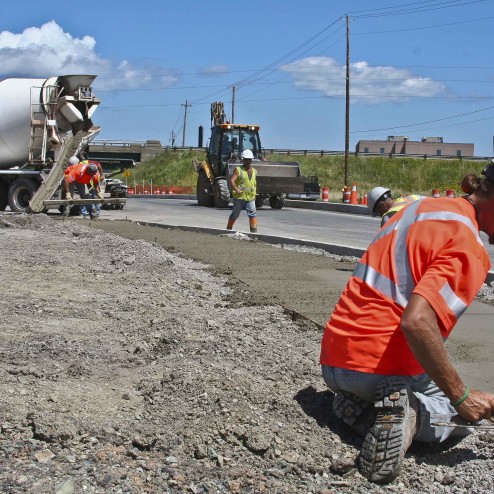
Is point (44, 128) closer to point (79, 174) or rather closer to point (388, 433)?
point (79, 174)

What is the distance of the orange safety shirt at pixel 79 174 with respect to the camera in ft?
70.2

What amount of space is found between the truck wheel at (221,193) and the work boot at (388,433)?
81.8ft

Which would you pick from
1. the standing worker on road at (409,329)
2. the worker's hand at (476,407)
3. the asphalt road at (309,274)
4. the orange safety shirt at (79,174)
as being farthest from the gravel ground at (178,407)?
the orange safety shirt at (79,174)

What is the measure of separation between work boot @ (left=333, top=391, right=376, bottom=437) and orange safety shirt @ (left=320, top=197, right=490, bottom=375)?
20 centimetres

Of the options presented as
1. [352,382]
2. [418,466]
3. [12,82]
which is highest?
[12,82]

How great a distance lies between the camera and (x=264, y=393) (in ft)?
15.5

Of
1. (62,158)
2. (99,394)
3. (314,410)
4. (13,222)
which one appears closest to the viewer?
(314,410)

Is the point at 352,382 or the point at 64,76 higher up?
the point at 64,76

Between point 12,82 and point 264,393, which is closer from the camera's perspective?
point 264,393

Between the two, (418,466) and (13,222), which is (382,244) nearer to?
(418,466)

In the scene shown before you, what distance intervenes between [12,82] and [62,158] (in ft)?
8.27

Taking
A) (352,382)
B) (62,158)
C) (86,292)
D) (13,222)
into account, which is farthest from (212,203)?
(352,382)

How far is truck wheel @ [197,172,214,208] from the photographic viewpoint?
30328 mm

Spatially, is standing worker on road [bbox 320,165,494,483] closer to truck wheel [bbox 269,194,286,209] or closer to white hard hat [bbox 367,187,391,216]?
white hard hat [bbox 367,187,391,216]
